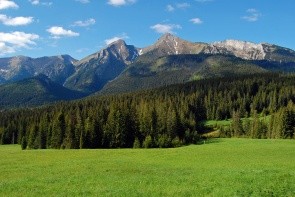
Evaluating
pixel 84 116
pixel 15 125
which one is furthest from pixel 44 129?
pixel 15 125

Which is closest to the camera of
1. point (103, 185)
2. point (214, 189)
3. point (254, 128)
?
point (214, 189)

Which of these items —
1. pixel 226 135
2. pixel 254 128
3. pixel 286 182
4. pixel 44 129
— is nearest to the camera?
pixel 286 182

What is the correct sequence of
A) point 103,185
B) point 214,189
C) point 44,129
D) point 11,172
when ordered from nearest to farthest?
point 214,189 → point 103,185 → point 11,172 → point 44,129

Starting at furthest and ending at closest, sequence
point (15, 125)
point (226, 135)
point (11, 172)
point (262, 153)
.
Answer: point (15, 125) < point (226, 135) < point (262, 153) < point (11, 172)

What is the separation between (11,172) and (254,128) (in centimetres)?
10651

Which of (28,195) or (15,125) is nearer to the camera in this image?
(28,195)

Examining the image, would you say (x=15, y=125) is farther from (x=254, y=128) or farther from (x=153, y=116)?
(x=254, y=128)

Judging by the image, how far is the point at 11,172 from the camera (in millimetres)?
49344

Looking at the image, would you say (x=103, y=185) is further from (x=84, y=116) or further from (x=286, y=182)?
(x=84, y=116)

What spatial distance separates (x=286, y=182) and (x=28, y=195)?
21112 millimetres

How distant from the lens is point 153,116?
127000 millimetres

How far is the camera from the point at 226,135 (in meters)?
152

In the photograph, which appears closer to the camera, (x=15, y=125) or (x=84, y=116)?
(x=84, y=116)

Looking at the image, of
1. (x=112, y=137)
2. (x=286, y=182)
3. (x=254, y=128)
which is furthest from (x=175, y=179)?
(x=254, y=128)
